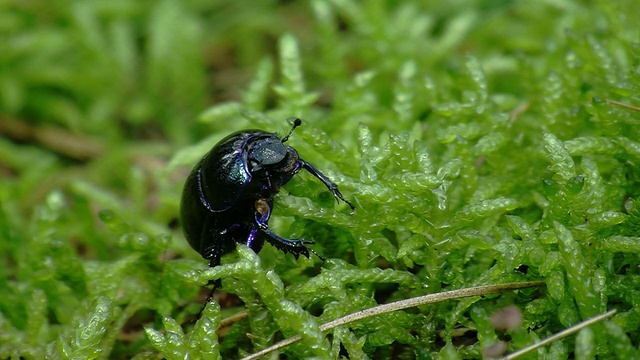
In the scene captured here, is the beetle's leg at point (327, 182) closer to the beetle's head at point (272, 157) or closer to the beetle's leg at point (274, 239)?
the beetle's head at point (272, 157)

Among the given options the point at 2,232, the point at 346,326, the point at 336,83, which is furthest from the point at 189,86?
the point at 346,326

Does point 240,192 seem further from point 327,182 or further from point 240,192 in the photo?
point 327,182

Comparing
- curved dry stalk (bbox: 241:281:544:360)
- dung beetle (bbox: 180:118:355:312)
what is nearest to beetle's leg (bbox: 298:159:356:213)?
dung beetle (bbox: 180:118:355:312)

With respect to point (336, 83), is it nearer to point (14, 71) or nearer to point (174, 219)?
point (174, 219)

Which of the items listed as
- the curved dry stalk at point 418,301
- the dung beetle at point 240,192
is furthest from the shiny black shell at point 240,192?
the curved dry stalk at point 418,301

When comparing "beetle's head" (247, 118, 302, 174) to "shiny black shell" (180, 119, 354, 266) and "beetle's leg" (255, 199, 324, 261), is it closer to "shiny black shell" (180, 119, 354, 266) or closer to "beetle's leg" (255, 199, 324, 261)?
"shiny black shell" (180, 119, 354, 266)

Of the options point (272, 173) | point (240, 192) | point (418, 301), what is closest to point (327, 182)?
point (272, 173)
